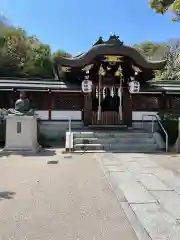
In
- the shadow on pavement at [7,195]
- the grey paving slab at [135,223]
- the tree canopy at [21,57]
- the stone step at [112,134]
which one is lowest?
the shadow on pavement at [7,195]

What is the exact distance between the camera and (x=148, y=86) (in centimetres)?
1758

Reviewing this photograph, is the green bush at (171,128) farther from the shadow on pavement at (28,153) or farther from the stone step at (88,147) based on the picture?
the shadow on pavement at (28,153)

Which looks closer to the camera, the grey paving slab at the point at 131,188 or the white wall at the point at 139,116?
the grey paving slab at the point at 131,188

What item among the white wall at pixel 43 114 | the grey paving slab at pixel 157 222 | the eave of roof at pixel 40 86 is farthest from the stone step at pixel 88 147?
the grey paving slab at pixel 157 222

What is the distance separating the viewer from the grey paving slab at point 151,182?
6318 mm

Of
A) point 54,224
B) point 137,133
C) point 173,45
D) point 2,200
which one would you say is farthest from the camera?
point 173,45

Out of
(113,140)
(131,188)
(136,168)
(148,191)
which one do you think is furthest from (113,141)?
(148,191)

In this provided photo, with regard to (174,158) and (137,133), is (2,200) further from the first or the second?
(137,133)

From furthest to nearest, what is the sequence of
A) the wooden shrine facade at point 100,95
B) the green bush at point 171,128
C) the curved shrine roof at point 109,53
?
the wooden shrine facade at point 100,95, the curved shrine roof at point 109,53, the green bush at point 171,128

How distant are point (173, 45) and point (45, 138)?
28000 mm

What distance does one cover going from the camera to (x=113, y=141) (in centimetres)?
1354

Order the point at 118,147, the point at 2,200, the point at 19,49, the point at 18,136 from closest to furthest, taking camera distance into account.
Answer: the point at 2,200, the point at 18,136, the point at 118,147, the point at 19,49

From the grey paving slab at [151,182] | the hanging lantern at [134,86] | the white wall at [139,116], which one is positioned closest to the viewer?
the grey paving slab at [151,182]

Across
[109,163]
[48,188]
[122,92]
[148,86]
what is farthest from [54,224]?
[148,86]
